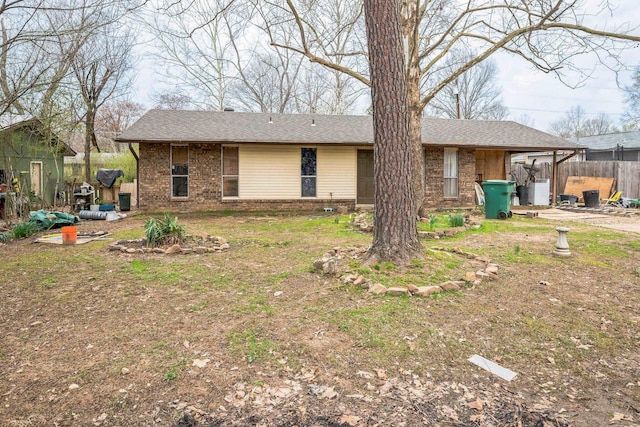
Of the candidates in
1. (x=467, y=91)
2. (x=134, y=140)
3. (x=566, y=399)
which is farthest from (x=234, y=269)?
(x=467, y=91)

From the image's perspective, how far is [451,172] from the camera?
48.5ft

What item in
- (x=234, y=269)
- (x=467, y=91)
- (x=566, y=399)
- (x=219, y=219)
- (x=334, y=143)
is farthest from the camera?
(x=467, y=91)

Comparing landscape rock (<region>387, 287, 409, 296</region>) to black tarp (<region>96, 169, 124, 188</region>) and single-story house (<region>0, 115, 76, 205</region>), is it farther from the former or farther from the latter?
black tarp (<region>96, 169, 124, 188</region>)

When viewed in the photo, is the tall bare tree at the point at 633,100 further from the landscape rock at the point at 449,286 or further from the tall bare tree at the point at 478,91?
the landscape rock at the point at 449,286

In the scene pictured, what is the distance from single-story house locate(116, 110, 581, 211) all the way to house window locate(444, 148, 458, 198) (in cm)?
4

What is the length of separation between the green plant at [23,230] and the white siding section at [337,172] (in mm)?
8257

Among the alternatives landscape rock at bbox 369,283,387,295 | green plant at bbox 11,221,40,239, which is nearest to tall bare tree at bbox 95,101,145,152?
green plant at bbox 11,221,40,239

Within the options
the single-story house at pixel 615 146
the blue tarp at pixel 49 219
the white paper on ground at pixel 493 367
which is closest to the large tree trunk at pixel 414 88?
the white paper on ground at pixel 493 367

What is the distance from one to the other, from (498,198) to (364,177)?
492cm

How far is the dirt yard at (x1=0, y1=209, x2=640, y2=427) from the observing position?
2.29 metres

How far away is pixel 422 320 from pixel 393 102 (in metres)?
2.59

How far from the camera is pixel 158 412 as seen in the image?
2252 millimetres

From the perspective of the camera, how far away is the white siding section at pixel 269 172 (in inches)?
528

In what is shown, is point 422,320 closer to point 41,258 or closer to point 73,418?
point 73,418
